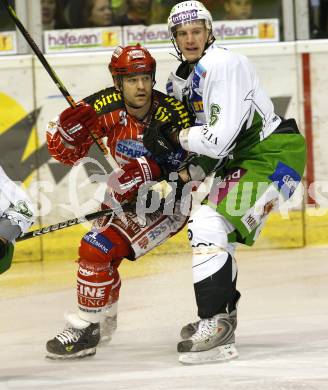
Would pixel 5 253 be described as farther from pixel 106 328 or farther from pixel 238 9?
pixel 238 9

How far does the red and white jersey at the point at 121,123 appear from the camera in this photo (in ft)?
18.5

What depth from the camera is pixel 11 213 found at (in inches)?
191

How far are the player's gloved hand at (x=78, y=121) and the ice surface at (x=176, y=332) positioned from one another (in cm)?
103

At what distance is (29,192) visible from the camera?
8594mm

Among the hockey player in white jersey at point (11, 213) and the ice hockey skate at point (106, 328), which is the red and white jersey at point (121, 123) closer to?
the ice hockey skate at point (106, 328)

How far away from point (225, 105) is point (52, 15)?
3.64 meters

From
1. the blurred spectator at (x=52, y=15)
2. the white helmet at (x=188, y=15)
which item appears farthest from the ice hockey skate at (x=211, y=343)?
the blurred spectator at (x=52, y=15)

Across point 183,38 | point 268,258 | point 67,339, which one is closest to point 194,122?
point 183,38

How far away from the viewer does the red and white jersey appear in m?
5.65

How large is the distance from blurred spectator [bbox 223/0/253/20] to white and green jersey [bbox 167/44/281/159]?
124 inches

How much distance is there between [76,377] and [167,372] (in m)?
0.38

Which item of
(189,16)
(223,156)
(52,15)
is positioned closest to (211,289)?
(223,156)

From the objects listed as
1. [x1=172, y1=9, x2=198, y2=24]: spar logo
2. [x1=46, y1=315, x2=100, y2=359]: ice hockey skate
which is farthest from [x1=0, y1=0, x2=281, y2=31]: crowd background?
[x1=46, y1=315, x2=100, y2=359]: ice hockey skate

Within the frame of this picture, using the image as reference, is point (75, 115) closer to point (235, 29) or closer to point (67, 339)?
point (67, 339)
